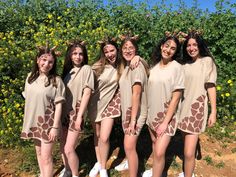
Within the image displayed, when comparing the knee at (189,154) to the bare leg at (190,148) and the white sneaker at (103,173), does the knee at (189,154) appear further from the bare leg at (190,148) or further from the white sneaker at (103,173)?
the white sneaker at (103,173)

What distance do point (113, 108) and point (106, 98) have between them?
0.15 meters

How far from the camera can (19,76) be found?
6418 millimetres

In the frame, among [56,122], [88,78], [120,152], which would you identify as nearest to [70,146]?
[56,122]

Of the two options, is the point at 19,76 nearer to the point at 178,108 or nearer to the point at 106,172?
the point at 106,172

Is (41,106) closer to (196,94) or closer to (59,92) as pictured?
(59,92)

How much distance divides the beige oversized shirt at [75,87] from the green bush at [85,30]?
1.67 meters

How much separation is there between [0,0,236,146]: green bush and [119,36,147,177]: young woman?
1893mm

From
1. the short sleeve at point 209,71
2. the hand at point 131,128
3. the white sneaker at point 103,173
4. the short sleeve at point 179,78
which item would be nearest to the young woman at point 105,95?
the white sneaker at point 103,173

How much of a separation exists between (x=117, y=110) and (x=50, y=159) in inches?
38.5

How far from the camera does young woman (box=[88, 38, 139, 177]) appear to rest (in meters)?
4.51

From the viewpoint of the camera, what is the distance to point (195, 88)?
4.27 m

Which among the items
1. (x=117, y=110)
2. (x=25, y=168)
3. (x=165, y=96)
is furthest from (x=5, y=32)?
(x=165, y=96)

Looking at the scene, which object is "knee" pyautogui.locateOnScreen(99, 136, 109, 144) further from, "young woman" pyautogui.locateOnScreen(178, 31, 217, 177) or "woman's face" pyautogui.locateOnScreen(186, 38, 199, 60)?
"woman's face" pyautogui.locateOnScreen(186, 38, 199, 60)

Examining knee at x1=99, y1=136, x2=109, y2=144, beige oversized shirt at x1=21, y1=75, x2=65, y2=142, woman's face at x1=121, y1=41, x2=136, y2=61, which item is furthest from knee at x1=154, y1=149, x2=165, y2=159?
beige oversized shirt at x1=21, y1=75, x2=65, y2=142
